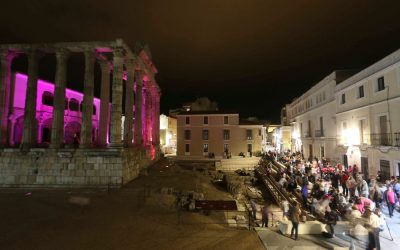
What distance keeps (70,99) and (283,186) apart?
28.9 metres

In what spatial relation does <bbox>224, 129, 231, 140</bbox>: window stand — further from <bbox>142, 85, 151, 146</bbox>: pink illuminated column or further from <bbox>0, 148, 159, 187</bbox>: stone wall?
<bbox>0, 148, 159, 187</bbox>: stone wall

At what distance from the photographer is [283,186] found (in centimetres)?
1681

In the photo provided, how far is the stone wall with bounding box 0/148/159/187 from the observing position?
16172 mm

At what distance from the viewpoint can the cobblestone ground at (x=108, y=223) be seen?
27.7ft

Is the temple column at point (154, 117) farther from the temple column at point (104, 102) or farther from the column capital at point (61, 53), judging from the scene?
the column capital at point (61, 53)

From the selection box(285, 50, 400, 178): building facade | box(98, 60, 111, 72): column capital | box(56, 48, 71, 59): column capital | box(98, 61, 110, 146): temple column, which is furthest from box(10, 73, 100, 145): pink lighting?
box(285, 50, 400, 178): building facade

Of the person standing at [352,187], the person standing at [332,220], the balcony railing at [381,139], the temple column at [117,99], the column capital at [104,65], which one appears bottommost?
the person standing at [332,220]

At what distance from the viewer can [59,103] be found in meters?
17.9

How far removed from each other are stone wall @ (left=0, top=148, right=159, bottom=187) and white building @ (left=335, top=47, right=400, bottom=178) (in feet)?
56.9

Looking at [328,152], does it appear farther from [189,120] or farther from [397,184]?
[189,120]

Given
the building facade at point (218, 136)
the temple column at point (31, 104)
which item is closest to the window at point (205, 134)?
the building facade at point (218, 136)

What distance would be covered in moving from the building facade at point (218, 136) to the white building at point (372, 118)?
1886 cm

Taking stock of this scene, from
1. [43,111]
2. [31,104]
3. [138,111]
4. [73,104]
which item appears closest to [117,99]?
[138,111]

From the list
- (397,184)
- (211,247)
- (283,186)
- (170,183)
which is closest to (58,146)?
(170,183)
